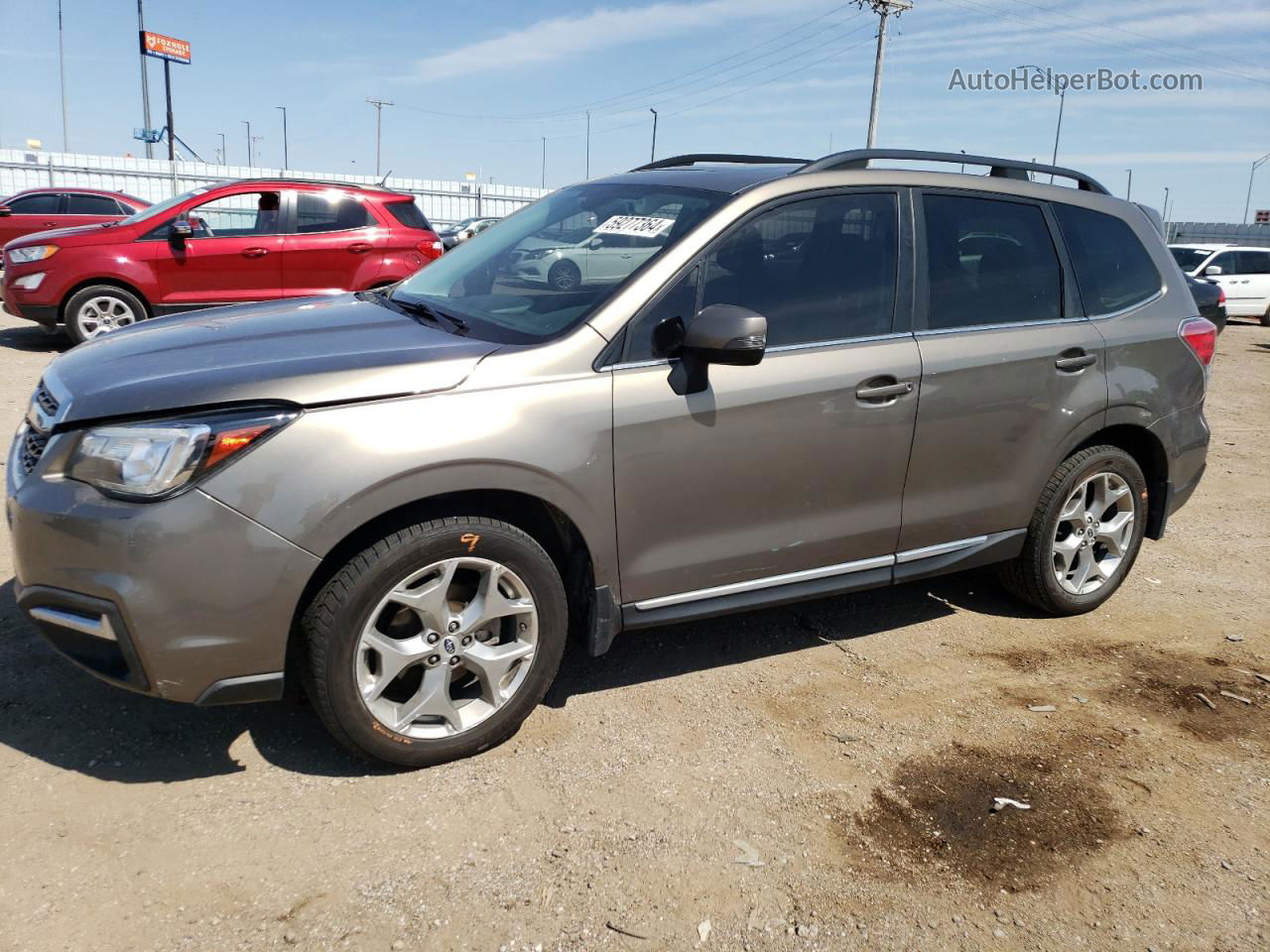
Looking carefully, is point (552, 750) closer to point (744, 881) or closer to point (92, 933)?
point (744, 881)

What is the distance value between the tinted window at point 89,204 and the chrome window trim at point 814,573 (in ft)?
57.0

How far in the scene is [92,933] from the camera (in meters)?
2.39

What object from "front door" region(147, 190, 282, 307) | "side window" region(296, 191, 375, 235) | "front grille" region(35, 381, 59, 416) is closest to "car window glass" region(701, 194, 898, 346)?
"front grille" region(35, 381, 59, 416)

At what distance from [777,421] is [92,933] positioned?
7.84ft

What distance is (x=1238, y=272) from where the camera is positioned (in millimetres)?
19812

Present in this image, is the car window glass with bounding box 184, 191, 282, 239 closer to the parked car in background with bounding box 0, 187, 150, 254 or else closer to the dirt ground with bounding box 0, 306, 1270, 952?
the dirt ground with bounding box 0, 306, 1270, 952

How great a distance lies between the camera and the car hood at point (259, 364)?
2.75m

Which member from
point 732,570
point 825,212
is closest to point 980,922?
point 732,570

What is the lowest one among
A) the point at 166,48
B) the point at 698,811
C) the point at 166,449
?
the point at 698,811

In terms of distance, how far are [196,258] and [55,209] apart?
9818 mm

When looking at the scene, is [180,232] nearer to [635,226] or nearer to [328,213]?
[328,213]

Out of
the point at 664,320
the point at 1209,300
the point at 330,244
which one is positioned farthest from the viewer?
the point at 1209,300

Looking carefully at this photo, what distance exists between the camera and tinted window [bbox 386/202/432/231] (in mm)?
10844

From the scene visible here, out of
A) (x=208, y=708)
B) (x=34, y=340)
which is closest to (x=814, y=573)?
(x=208, y=708)
